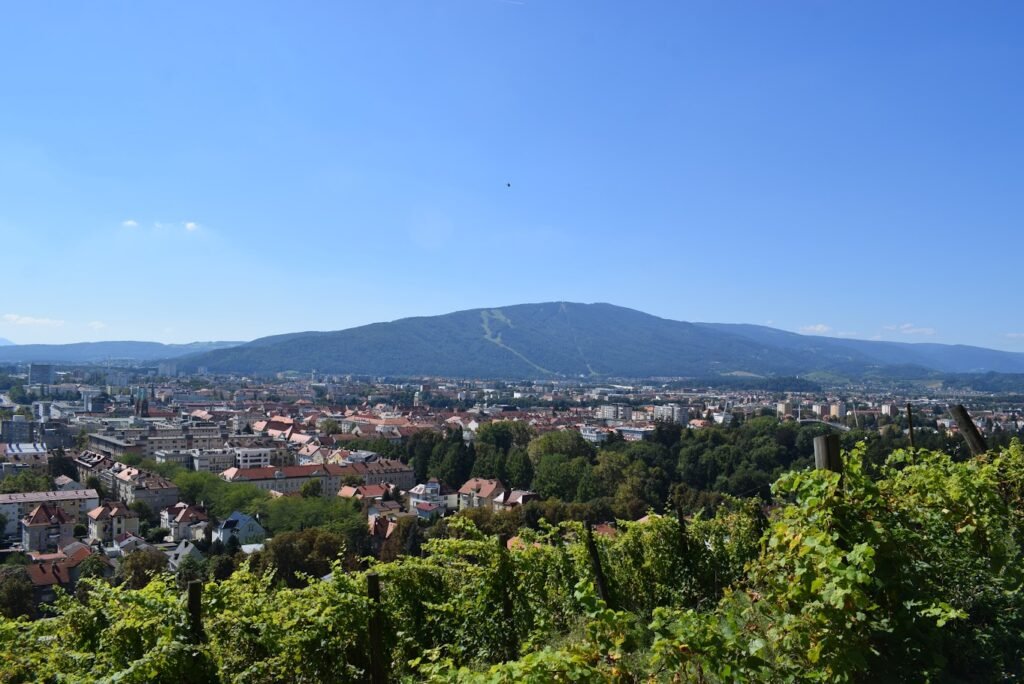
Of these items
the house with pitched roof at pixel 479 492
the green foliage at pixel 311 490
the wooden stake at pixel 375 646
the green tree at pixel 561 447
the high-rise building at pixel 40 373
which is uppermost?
the wooden stake at pixel 375 646

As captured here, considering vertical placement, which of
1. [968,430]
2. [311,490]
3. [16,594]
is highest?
[968,430]

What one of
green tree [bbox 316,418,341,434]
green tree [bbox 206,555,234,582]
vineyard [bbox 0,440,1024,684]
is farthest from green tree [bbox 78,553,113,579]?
green tree [bbox 316,418,341,434]

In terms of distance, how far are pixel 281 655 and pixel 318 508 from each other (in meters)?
32.4

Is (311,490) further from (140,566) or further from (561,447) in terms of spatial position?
(140,566)

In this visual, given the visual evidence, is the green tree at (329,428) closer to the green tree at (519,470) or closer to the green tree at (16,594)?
the green tree at (519,470)

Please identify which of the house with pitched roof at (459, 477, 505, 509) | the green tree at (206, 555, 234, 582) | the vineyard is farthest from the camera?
the house with pitched roof at (459, 477, 505, 509)

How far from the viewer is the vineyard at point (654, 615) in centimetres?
255

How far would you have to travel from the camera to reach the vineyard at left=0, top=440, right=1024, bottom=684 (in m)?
2.55

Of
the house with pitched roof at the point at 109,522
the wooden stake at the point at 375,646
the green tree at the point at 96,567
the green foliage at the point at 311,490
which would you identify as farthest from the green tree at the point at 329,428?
the wooden stake at the point at 375,646

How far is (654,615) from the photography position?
2605 millimetres

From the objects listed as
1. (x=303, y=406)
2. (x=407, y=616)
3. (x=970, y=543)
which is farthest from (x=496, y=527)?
(x=303, y=406)

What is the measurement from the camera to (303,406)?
340 ft

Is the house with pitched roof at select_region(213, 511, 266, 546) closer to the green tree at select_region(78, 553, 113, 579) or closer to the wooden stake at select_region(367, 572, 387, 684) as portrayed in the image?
the green tree at select_region(78, 553, 113, 579)

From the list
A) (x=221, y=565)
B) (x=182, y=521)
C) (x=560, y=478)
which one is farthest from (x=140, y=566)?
(x=560, y=478)
